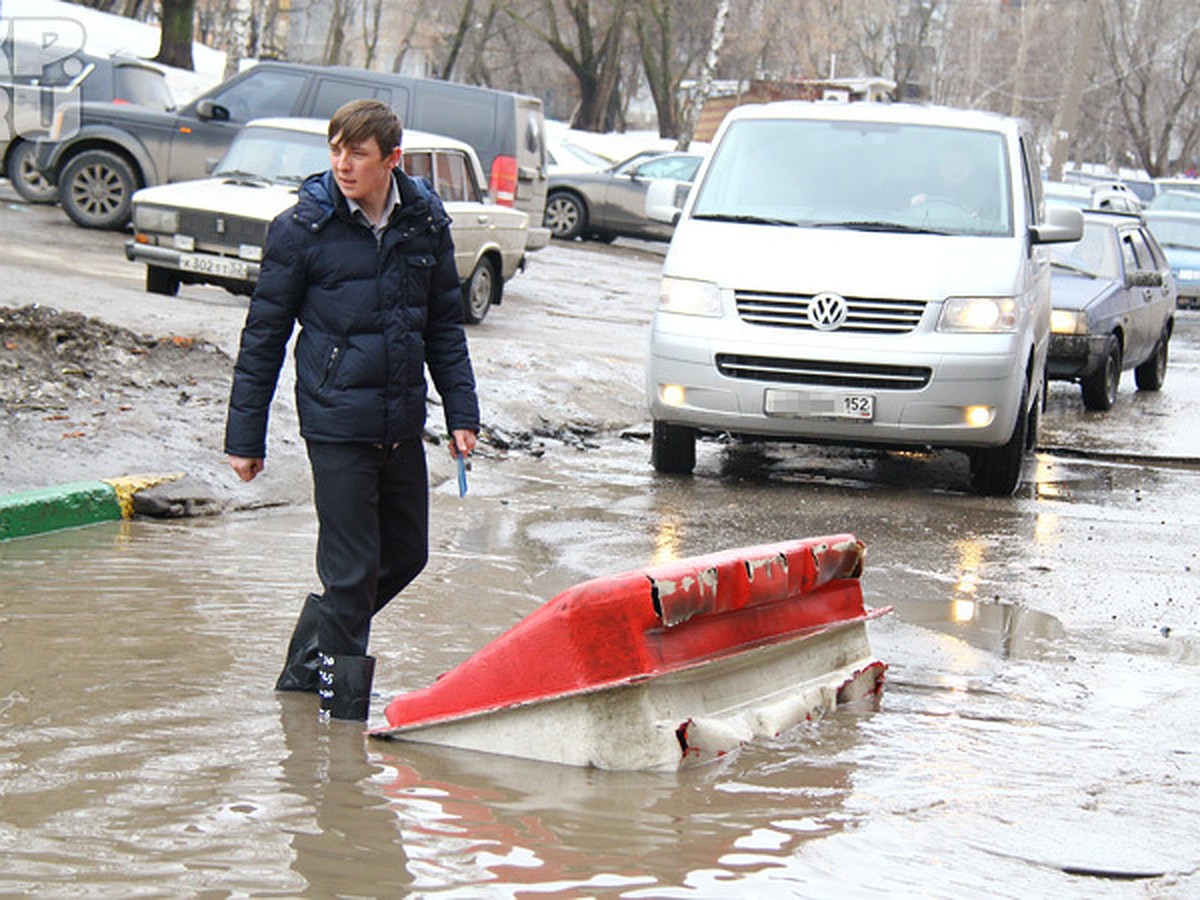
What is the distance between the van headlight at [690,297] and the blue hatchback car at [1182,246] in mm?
22055

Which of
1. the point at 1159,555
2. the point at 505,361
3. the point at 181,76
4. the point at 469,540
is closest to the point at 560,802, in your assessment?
the point at 469,540

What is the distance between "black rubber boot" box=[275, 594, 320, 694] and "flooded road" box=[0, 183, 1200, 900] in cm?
5

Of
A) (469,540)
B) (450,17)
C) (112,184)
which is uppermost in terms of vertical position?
(450,17)

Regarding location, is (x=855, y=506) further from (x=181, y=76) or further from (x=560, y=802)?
(x=181, y=76)

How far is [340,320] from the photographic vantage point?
489cm

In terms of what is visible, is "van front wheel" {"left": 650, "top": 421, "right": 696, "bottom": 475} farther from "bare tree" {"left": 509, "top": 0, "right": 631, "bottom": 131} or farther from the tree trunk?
"bare tree" {"left": 509, "top": 0, "right": 631, "bottom": 131}

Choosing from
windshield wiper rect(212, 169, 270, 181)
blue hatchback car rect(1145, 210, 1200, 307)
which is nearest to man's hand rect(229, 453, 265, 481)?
windshield wiper rect(212, 169, 270, 181)

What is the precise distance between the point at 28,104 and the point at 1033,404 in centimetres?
1440

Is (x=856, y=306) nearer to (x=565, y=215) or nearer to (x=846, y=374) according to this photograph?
(x=846, y=374)

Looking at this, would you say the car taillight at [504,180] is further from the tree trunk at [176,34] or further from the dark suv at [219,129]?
the tree trunk at [176,34]

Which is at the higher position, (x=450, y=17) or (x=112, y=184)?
(x=450, y=17)

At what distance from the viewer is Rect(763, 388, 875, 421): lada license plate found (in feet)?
30.7

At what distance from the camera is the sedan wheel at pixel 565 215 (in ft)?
98.0

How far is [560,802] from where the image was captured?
4.44 m
